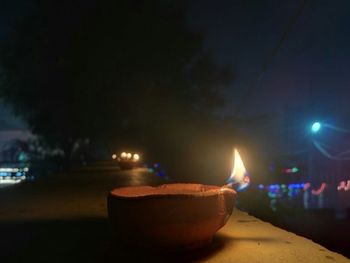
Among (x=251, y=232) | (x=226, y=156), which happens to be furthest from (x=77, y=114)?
(x=251, y=232)

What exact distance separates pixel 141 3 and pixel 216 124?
35.3 ft

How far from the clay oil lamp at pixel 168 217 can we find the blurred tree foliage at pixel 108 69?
15751mm

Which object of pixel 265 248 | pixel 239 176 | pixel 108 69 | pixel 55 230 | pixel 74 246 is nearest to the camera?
pixel 265 248

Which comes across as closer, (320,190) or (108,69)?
(108,69)

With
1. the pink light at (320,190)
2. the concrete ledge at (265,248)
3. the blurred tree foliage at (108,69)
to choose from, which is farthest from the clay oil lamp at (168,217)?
the pink light at (320,190)

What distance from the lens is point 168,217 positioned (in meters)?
5.42

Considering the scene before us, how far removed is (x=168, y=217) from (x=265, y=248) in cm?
150

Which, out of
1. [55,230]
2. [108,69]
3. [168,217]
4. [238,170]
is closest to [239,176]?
[238,170]

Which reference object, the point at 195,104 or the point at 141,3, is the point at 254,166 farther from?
the point at 141,3

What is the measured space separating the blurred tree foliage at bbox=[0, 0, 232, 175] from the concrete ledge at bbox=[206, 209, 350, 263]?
14930mm

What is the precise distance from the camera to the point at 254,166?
30.4m

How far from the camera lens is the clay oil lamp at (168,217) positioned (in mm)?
5422

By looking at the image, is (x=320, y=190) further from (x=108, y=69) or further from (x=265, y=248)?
(x=265, y=248)

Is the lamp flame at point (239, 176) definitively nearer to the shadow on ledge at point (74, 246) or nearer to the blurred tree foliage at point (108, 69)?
the shadow on ledge at point (74, 246)
